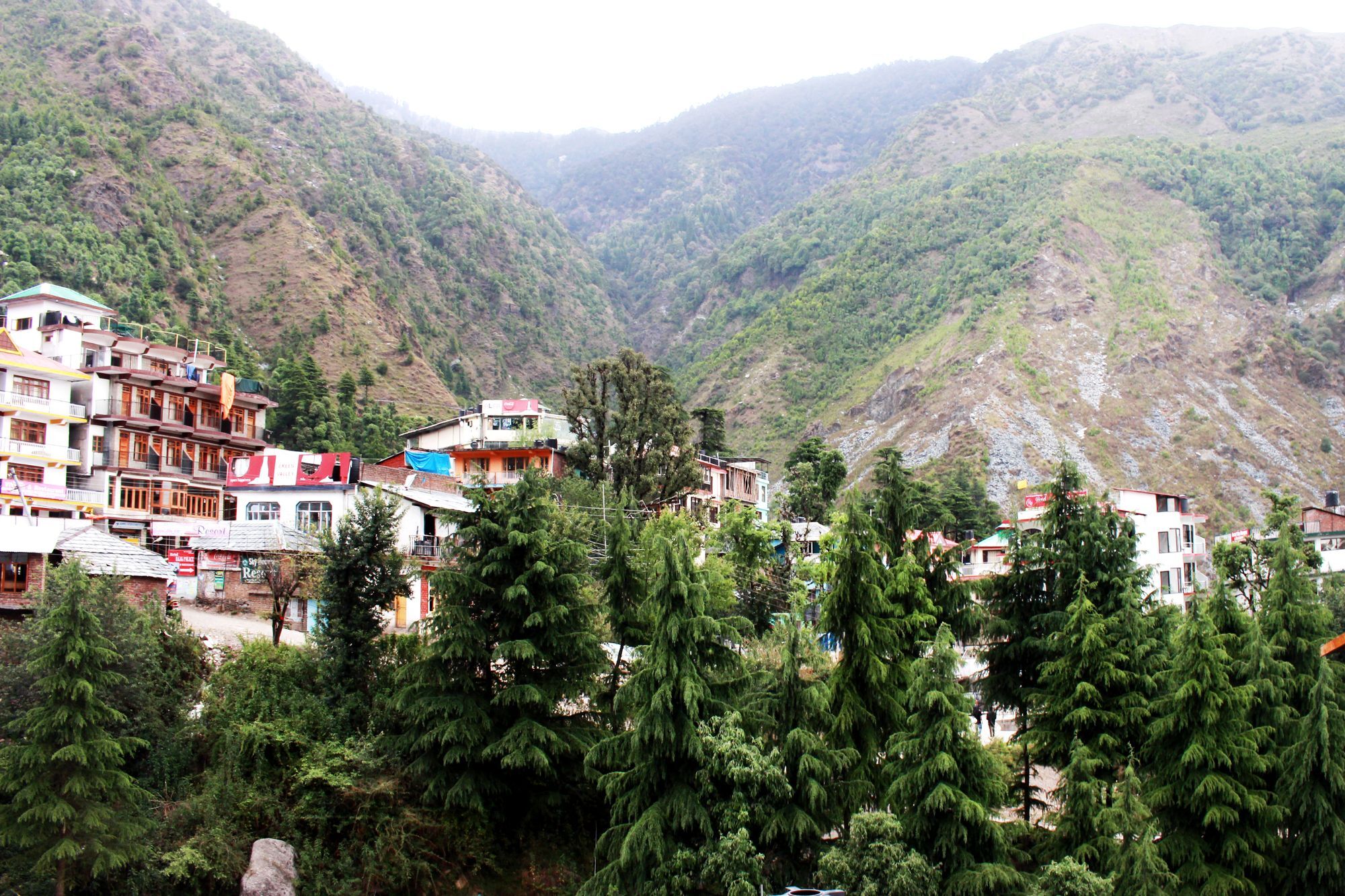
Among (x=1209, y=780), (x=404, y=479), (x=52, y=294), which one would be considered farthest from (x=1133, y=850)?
(x=52, y=294)

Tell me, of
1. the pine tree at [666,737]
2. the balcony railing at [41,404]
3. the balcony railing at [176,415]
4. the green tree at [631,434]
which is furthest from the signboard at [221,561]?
the green tree at [631,434]

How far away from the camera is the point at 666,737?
22.5 m

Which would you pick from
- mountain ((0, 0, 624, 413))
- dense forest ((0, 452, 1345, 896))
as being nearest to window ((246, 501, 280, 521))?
dense forest ((0, 452, 1345, 896))

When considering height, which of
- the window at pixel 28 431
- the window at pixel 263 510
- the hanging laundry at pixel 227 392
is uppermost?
the hanging laundry at pixel 227 392

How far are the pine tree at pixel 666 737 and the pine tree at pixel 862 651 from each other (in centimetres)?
247

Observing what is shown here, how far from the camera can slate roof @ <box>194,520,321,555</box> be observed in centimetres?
3453

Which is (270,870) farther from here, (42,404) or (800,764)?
(42,404)

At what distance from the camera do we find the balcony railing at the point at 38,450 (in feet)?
143

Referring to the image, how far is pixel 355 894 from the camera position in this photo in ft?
77.7

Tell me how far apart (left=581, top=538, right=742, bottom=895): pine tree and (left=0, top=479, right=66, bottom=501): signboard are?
1122 inches

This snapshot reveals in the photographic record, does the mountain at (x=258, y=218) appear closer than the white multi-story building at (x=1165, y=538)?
No

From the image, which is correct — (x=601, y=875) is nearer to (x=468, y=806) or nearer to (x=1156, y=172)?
(x=468, y=806)

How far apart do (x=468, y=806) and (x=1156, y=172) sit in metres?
142

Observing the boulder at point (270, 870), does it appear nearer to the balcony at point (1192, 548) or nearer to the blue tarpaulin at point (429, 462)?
the blue tarpaulin at point (429, 462)
